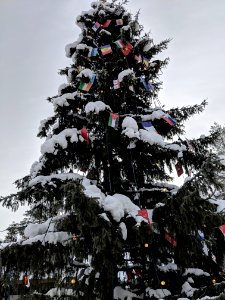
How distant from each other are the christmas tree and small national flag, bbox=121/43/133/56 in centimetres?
3

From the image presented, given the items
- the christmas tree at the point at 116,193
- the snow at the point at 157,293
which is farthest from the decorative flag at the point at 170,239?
the snow at the point at 157,293

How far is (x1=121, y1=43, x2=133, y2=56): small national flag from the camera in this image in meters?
7.80

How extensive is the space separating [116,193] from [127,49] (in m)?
4.38

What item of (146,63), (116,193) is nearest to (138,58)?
(146,63)

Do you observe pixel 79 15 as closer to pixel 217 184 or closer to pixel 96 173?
pixel 96 173

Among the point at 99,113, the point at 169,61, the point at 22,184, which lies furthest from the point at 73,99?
the point at 169,61

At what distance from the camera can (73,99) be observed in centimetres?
697

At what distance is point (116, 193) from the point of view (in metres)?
5.79

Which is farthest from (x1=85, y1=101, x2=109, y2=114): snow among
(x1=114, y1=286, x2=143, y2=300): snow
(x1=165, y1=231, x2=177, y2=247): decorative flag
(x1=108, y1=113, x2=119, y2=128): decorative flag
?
(x1=114, y1=286, x2=143, y2=300): snow

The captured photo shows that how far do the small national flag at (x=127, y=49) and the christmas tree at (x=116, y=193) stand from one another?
34 mm

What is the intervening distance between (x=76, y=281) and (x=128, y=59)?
6162 millimetres

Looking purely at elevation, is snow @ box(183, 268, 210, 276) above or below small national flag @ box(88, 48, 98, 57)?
below

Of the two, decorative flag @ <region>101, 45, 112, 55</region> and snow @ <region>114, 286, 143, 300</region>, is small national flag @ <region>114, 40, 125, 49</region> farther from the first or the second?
snow @ <region>114, 286, 143, 300</region>

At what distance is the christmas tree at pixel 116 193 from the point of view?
4203 mm
